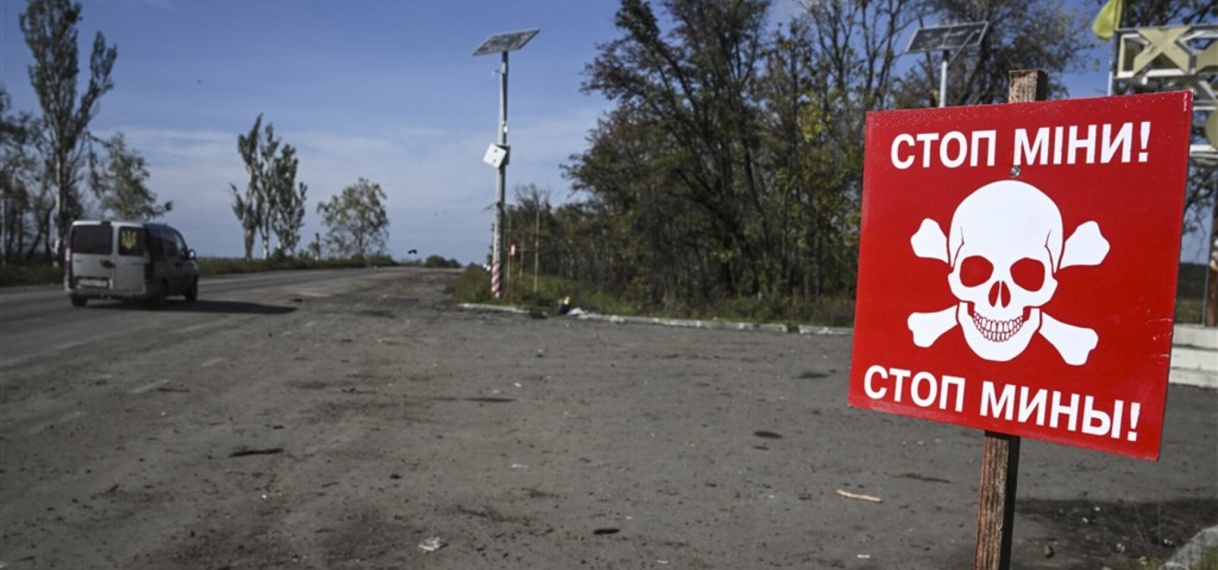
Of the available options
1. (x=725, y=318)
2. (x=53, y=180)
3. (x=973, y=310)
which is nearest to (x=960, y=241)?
(x=973, y=310)

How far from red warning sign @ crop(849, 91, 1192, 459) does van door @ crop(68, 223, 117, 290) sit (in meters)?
21.5

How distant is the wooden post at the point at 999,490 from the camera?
2949 millimetres

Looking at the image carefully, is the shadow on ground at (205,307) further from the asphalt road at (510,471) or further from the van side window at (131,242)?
the asphalt road at (510,471)

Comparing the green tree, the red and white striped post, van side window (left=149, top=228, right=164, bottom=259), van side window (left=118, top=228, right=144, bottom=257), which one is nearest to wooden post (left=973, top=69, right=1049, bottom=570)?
van side window (left=118, top=228, right=144, bottom=257)

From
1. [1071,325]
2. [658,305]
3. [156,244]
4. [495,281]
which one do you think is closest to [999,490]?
[1071,325]

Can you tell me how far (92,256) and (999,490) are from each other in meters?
22.2

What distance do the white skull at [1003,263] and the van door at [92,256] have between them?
2178 cm

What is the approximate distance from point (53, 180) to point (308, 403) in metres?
46.6

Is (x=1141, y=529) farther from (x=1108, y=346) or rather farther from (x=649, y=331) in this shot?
(x=649, y=331)

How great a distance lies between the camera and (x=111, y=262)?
21.3 meters

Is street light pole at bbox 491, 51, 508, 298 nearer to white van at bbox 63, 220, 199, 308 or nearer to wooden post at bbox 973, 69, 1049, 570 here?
white van at bbox 63, 220, 199, 308

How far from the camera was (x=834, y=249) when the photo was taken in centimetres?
3103

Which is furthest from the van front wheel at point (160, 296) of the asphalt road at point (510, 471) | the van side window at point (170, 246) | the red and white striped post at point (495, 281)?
the red and white striped post at point (495, 281)

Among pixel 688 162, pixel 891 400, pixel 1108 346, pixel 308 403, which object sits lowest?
pixel 308 403
